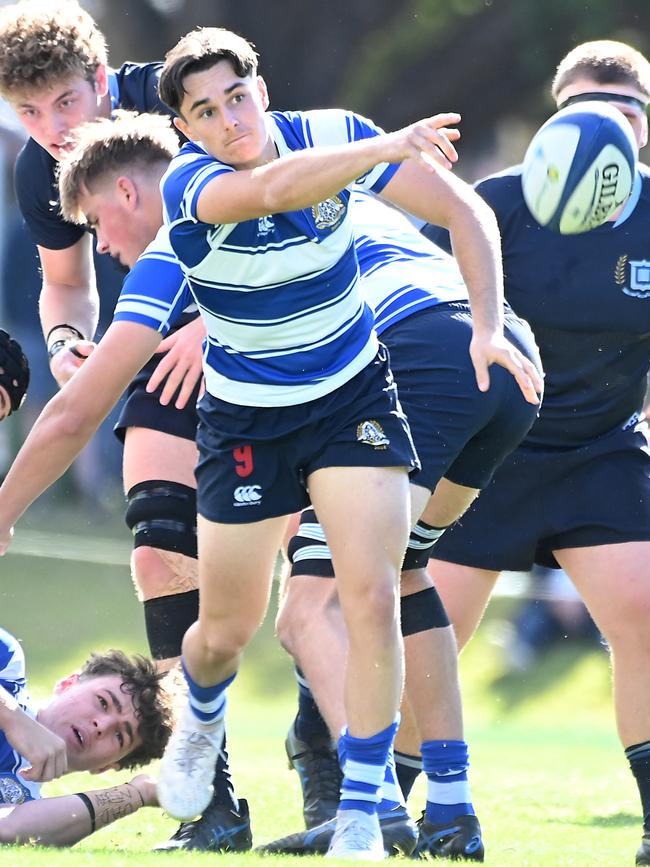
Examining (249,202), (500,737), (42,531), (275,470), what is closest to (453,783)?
(275,470)

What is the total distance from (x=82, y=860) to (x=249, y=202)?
147cm

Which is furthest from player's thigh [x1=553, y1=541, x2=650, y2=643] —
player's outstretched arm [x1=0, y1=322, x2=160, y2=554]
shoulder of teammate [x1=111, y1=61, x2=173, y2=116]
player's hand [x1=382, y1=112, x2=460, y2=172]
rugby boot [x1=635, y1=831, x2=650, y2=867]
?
shoulder of teammate [x1=111, y1=61, x2=173, y2=116]

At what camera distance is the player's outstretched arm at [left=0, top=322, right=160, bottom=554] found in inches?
156

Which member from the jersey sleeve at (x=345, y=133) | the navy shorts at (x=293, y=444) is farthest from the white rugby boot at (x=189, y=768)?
the jersey sleeve at (x=345, y=133)

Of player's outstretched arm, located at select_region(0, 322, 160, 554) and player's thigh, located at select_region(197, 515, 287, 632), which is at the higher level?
player's outstretched arm, located at select_region(0, 322, 160, 554)

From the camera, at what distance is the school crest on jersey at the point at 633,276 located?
15.5ft

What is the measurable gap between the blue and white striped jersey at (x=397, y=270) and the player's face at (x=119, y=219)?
2.08 feet

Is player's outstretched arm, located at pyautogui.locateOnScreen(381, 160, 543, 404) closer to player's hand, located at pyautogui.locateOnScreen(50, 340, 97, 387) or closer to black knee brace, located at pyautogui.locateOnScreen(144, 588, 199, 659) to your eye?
player's hand, located at pyautogui.locateOnScreen(50, 340, 97, 387)

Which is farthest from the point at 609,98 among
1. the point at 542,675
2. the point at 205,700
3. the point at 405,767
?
the point at 542,675

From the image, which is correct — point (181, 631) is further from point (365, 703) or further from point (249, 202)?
point (249, 202)

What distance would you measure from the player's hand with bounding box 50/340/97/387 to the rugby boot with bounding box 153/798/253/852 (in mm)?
1340

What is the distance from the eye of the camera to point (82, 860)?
3.39 meters

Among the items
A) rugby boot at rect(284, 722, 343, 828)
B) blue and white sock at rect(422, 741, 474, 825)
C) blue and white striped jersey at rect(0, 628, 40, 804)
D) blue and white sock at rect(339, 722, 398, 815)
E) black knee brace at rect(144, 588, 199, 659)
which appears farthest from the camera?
black knee brace at rect(144, 588, 199, 659)

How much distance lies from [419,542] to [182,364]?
99 centimetres
